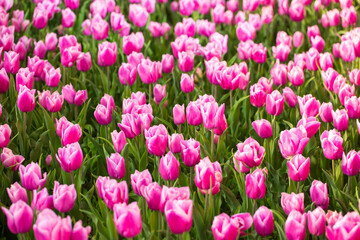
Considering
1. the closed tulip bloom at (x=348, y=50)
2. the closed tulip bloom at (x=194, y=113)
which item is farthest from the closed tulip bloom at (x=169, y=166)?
the closed tulip bloom at (x=348, y=50)

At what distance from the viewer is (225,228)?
1940 millimetres

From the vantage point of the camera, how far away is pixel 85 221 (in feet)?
8.56

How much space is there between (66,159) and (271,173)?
1.01m

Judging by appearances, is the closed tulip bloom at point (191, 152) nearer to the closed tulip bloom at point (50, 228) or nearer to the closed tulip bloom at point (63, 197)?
the closed tulip bloom at point (63, 197)

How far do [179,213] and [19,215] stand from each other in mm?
551

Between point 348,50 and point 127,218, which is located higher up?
point 127,218

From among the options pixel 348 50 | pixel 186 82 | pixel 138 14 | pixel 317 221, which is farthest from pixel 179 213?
pixel 138 14

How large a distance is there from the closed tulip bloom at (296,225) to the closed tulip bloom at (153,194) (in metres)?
0.47

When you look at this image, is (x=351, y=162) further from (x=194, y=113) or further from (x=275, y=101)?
(x=194, y=113)

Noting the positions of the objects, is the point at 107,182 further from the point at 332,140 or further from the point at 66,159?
the point at 332,140

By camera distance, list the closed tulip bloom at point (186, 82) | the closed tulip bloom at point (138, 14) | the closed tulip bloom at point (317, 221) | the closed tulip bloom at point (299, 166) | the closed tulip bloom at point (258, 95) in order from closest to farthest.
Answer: the closed tulip bloom at point (317, 221)
the closed tulip bloom at point (299, 166)
the closed tulip bloom at point (258, 95)
the closed tulip bloom at point (186, 82)
the closed tulip bloom at point (138, 14)

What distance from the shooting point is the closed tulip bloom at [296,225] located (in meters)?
1.97

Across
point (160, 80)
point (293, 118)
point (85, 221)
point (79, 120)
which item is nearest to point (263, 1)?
point (160, 80)

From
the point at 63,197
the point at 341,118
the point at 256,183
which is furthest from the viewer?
the point at 341,118
